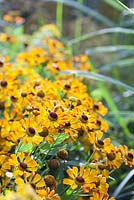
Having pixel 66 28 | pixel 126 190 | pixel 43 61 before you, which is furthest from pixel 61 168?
pixel 66 28

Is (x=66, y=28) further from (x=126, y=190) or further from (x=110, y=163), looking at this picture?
(x=110, y=163)

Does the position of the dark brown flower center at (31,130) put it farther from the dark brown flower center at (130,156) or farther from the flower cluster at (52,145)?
the dark brown flower center at (130,156)

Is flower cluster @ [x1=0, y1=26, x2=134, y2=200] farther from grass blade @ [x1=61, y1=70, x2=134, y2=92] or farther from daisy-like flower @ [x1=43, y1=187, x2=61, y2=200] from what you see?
grass blade @ [x1=61, y1=70, x2=134, y2=92]

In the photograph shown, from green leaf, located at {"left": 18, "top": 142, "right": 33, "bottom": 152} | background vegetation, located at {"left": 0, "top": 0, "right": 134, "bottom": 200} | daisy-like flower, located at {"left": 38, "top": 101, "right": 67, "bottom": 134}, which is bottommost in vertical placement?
background vegetation, located at {"left": 0, "top": 0, "right": 134, "bottom": 200}

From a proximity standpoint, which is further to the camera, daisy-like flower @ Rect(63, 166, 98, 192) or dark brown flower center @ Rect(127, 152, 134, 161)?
dark brown flower center @ Rect(127, 152, 134, 161)

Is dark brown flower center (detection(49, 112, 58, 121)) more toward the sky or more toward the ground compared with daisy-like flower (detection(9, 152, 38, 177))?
more toward the sky

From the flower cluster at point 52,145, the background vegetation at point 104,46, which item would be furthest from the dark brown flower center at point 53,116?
the background vegetation at point 104,46

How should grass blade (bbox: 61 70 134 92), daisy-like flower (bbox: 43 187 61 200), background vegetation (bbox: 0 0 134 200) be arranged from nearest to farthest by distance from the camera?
daisy-like flower (bbox: 43 187 61 200), grass blade (bbox: 61 70 134 92), background vegetation (bbox: 0 0 134 200)

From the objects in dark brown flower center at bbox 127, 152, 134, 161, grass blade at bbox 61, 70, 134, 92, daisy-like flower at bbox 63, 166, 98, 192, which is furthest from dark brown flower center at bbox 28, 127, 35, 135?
grass blade at bbox 61, 70, 134, 92
